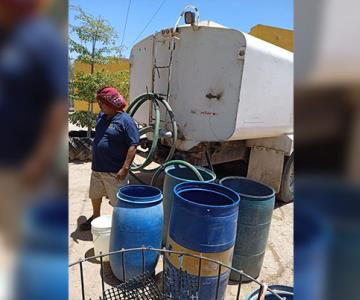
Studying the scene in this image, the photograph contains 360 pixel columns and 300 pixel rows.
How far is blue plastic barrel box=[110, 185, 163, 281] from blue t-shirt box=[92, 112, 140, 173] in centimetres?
78

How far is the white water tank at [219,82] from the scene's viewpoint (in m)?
3.96

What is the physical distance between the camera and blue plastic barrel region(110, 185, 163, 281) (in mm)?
2658

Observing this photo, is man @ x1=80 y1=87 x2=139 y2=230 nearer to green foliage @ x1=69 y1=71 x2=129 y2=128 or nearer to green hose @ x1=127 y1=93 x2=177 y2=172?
green hose @ x1=127 y1=93 x2=177 y2=172

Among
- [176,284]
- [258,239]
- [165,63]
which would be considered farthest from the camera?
[165,63]

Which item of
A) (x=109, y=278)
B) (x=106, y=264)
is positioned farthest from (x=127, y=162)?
(x=109, y=278)

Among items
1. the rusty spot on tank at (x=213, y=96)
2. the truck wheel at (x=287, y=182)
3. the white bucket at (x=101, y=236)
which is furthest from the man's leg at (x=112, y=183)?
the truck wheel at (x=287, y=182)

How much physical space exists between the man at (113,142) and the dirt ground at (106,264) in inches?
25.3

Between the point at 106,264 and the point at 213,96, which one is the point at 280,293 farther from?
the point at 213,96

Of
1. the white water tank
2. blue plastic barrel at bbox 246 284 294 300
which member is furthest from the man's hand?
blue plastic barrel at bbox 246 284 294 300
